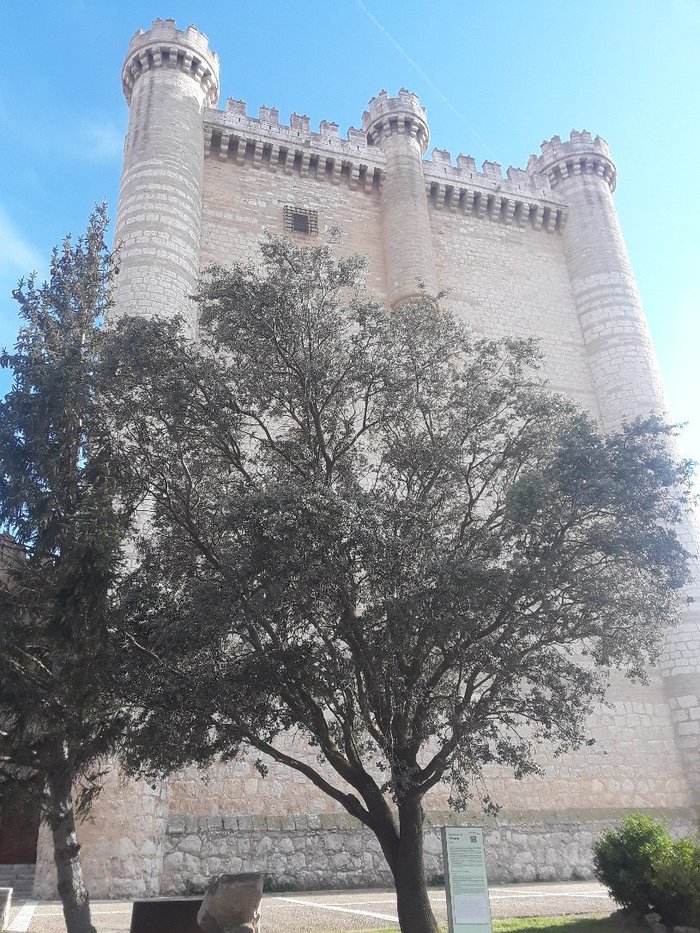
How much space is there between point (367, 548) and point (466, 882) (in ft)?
9.37

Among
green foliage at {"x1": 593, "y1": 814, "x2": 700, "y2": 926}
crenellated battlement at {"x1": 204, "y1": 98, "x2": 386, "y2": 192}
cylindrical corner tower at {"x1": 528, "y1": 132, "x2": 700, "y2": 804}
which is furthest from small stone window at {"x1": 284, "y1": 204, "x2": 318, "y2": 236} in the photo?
green foliage at {"x1": 593, "y1": 814, "x2": 700, "y2": 926}

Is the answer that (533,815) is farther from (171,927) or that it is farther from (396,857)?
(171,927)

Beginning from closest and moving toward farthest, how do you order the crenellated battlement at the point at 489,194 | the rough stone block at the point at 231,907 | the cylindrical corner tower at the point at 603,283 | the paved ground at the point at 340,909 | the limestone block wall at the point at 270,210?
the rough stone block at the point at 231,907 < the paved ground at the point at 340,909 < the limestone block wall at the point at 270,210 < the cylindrical corner tower at the point at 603,283 < the crenellated battlement at the point at 489,194

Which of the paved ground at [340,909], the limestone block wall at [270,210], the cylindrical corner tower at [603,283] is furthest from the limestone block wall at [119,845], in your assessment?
the cylindrical corner tower at [603,283]

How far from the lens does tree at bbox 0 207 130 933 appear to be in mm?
6566

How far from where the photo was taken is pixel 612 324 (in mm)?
18844

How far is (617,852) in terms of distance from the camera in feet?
25.7

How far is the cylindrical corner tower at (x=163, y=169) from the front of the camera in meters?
14.5

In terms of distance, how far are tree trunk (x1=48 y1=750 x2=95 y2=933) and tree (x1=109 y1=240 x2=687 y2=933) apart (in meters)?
0.79

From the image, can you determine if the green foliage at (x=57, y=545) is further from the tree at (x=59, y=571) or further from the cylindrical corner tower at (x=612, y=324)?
the cylindrical corner tower at (x=612, y=324)

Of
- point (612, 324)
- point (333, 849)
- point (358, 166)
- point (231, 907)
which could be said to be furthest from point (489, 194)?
point (231, 907)

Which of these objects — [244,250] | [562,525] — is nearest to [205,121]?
[244,250]

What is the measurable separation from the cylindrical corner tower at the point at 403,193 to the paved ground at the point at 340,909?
11.5m

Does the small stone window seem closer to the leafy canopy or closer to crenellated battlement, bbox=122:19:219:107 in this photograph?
crenellated battlement, bbox=122:19:219:107
